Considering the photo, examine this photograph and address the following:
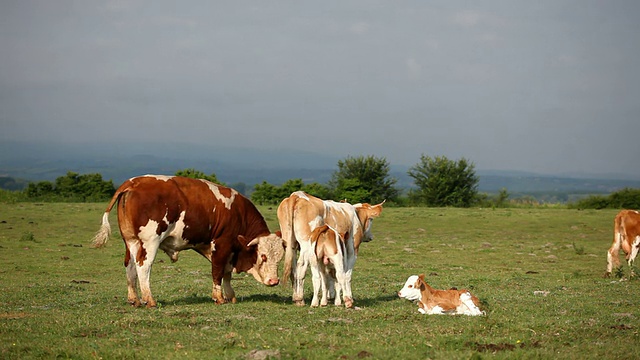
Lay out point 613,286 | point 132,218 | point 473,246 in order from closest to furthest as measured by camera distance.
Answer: point 132,218, point 613,286, point 473,246

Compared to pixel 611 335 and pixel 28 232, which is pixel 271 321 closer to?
pixel 611 335

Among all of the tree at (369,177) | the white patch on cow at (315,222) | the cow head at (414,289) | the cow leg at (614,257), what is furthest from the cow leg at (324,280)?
the tree at (369,177)

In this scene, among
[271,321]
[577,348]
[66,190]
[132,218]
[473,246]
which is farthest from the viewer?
[66,190]

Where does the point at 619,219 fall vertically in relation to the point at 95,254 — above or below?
above

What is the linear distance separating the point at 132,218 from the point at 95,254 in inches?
515

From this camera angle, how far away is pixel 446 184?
206 ft

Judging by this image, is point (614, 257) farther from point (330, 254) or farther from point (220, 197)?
point (220, 197)

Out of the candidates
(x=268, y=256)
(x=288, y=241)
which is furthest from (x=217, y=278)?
(x=288, y=241)

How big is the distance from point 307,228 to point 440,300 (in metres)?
3.04

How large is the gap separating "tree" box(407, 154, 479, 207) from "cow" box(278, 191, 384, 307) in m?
45.7

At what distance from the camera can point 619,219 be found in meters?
22.5

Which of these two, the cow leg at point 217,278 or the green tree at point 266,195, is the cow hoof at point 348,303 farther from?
the green tree at point 266,195

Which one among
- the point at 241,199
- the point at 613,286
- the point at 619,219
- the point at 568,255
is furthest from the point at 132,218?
the point at 568,255

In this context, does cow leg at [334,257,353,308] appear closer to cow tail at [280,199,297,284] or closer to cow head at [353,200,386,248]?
cow tail at [280,199,297,284]
